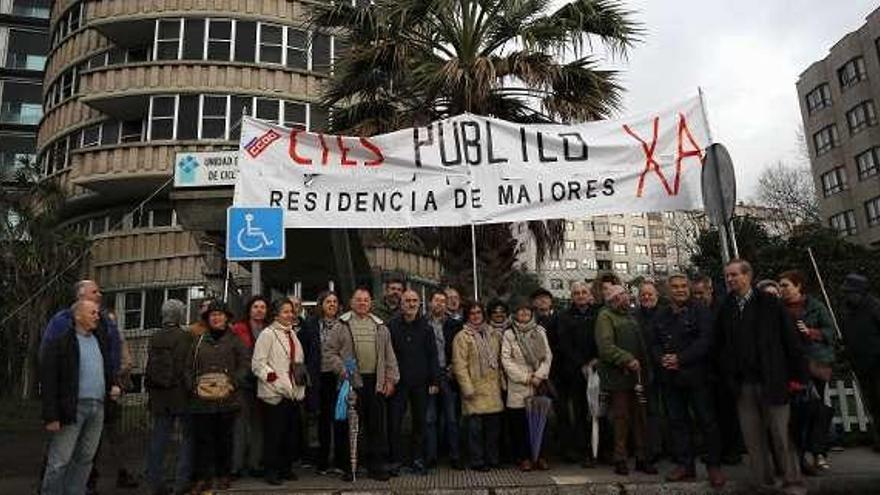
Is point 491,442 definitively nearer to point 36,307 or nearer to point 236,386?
point 236,386

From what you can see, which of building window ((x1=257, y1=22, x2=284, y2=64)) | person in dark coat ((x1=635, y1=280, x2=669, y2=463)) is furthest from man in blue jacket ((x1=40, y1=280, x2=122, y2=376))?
building window ((x1=257, y1=22, x2=284, y2=64))

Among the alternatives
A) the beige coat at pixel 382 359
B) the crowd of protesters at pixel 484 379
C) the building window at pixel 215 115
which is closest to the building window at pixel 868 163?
the building window at pixel 215 115

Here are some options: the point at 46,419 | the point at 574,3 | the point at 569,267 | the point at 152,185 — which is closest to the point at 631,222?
the point at 569,267

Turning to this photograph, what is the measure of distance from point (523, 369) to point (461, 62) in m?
5.15

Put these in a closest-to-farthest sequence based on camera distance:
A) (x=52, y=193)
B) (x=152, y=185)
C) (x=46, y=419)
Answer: (x=46, y=419)
(x=52, y=193)
(x=152, y=185)

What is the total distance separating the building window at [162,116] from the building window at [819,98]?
40855mm

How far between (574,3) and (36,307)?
15633 mm

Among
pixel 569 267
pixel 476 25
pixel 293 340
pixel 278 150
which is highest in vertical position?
pixel 569 267

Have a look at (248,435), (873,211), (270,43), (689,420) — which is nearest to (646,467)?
(689,420)

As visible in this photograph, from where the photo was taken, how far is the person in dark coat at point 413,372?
7.07 m

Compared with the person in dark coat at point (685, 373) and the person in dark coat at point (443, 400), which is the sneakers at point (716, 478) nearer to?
the person in dark coat at point (685, 373)

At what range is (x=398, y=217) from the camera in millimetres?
8133

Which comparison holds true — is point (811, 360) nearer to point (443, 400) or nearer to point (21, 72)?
point (443, 400)

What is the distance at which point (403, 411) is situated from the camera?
23.5ft
